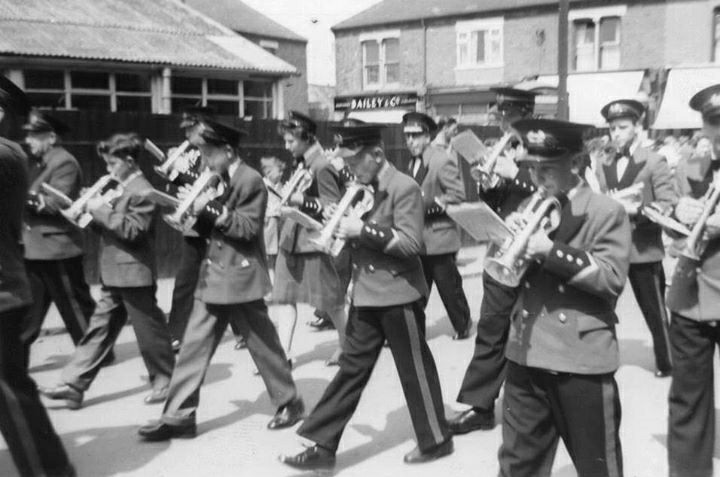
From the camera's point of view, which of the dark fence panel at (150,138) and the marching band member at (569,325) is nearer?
the marching band member at (569,325)

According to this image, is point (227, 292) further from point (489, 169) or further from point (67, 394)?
point (489, 169)

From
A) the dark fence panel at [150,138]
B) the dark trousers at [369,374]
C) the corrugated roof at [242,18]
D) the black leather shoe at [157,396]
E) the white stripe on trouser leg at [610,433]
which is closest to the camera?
the white stripe on trouser leg at [610,433]

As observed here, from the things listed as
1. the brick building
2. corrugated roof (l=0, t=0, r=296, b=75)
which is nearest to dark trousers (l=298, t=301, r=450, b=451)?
corrugated roof (l=0, t=0, r=296, b=75)

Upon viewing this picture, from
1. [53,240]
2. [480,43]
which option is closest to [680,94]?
[480,43]

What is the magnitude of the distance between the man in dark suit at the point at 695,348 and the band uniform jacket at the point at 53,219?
183 inches

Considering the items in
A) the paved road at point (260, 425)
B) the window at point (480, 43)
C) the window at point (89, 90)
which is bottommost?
the paved road at point (260, 425)

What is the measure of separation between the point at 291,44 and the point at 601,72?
12.9 m

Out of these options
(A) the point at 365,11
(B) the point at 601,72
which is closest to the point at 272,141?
(B) the point at 601,72

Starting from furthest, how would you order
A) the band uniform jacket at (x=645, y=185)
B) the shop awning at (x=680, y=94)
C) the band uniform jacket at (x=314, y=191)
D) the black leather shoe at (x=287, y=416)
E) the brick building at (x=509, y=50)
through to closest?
→ 1. the brick building at (x=509, y=50)
2. the shop awning at (x=680, y=94)
3. the band uniform jacket at (x=314, y=191)
4. the band uniform jacket at (x=645, y=185)
5. the black leather shoe at (x=287, y=416)

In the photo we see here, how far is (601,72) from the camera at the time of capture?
28.7 metres

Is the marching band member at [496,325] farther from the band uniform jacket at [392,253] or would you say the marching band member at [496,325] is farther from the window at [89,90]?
the window at [89,90]

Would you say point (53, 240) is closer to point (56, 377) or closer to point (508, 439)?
point (56, 377)

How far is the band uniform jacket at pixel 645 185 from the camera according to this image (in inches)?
258

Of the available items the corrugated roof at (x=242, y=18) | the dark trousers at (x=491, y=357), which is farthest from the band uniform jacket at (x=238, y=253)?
the corrugated roof at (x=242, y=18)
